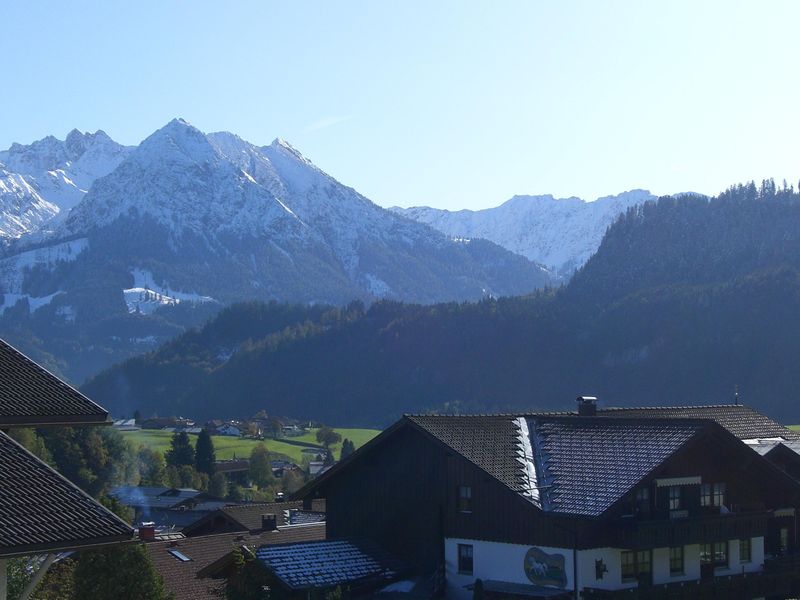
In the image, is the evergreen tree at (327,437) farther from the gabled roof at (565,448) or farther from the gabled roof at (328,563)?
the gabled roof at (328,563)

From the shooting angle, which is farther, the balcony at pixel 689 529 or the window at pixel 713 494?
the window at pixel 713 494

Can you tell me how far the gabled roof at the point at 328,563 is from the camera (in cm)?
3042

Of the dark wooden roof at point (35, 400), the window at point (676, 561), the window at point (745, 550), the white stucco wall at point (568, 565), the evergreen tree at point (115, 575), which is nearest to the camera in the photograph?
the dark wooden roof at point (35, 400)

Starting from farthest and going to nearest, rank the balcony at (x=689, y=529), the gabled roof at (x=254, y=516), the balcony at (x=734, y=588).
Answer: the gabled roof at (x=254, y=516)
the balcony at (x=689, y=529)
the balcony at (x=734, y=588)

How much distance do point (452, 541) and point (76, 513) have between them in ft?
58.4

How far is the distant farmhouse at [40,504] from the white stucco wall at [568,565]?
594 inches

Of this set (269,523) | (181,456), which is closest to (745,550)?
(269,523)

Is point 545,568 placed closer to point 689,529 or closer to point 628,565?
point 628,565

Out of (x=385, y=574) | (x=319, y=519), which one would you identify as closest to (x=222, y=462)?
(x=319, y=519)

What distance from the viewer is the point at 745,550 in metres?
34.3

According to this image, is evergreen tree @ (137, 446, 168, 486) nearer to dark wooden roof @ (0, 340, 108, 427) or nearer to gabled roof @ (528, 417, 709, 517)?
gabled roof @ (528, 417, 709, 517)

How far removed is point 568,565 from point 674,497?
4010mm

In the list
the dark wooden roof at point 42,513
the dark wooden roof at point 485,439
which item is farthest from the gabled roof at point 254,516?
the dark wooden roof at point 42,513

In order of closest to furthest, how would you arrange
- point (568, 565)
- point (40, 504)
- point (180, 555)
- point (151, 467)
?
point (40, 504), point (568, 565), point (180, 555), point (151, 467)
